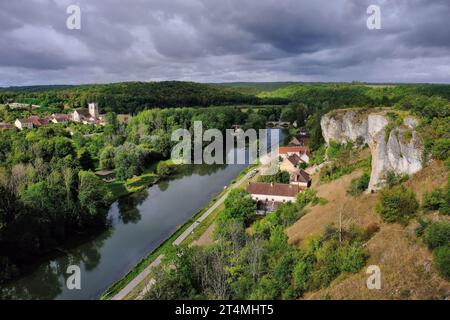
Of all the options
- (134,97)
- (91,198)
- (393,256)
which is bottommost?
(91,198)

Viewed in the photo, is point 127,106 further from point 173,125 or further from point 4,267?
point 4,267

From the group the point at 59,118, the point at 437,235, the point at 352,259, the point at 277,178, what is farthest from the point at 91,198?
the point at 59,118

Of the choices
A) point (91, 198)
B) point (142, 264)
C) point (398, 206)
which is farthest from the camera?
point (91, 198)

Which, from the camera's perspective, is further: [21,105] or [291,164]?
[21,105]

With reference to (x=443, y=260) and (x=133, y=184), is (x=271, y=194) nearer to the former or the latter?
(x=443, y=260)

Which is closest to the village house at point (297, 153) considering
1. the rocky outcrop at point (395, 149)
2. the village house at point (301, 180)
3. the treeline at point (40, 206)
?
the village house at point (301, 180)

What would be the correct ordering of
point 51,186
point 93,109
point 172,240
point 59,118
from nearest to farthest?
1. point 172,240
2. point 51,186
3. point 59,118
4. point 93,109

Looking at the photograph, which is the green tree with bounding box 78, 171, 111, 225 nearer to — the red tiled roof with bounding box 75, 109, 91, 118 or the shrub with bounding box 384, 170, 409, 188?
the shrub with bounding box 384, 170, 409, 188
